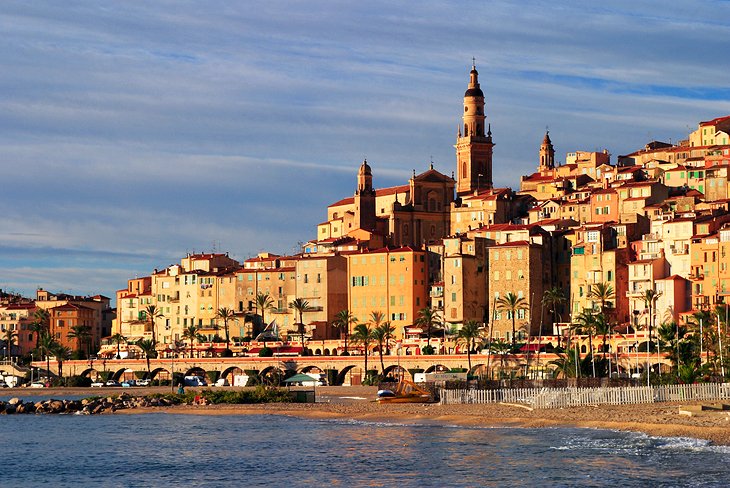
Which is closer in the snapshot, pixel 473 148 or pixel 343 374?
pixel 343 374

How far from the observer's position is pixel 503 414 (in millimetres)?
79125

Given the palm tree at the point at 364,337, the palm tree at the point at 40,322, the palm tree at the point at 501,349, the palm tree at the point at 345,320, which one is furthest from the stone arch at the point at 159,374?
the palm tree at the point at 501,349

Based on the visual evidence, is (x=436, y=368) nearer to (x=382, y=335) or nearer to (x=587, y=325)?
(x=382, y=335)

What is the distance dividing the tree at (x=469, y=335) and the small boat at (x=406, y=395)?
20.6 metres

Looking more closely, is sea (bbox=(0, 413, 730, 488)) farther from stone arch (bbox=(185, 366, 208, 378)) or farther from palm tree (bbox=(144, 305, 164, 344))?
palm tree (bbox=(144, 305, 164, 344))

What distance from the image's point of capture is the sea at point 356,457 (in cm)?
5472

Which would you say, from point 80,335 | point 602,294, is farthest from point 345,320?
point 80,335

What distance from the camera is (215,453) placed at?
229 feet

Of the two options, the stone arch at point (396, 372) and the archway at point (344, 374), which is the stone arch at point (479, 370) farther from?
the archway at point (344, 374)

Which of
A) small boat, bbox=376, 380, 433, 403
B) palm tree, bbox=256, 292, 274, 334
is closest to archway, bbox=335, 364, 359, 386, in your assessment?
Result: palm tree, bbox=256, 292, 274, 334

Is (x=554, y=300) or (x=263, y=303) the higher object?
(x=263, y=303)

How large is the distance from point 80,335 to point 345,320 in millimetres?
36864

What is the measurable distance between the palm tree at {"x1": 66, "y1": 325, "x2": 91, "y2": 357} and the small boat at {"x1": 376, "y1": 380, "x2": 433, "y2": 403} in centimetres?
6968

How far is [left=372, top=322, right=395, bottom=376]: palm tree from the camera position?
12312cm
